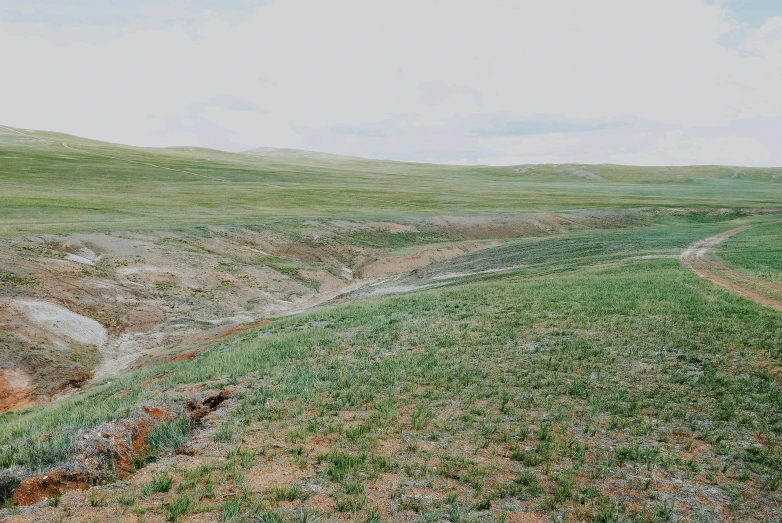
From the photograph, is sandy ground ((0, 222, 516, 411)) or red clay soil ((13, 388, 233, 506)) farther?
sandy ground ((0, 222, 516, 411))

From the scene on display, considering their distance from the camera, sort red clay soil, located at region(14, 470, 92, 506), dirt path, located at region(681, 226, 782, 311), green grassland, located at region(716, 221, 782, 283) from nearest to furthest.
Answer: red clay soil, located at region(14, 470, 92, 506), dirt path, located at region(681, 226, 782, 311), green grassland, located at region(716, 221, 782, 283)

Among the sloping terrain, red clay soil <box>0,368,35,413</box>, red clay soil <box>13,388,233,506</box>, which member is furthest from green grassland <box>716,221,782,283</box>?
red clay soil <box>0,368,35,413</box>

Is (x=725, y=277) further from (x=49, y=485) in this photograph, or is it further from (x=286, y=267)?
(x=286, y=267)

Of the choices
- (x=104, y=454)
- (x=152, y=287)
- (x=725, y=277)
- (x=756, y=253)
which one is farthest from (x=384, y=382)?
(x=756, y=253)

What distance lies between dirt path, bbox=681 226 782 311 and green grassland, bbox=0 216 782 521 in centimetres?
143

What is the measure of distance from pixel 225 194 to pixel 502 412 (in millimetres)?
79018

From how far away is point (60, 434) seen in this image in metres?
13.5

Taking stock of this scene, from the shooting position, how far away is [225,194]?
86.4 m

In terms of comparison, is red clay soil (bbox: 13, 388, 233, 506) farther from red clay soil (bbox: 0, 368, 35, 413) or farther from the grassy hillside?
the grassy hillside

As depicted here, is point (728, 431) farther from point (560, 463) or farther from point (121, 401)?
point (121, 401)

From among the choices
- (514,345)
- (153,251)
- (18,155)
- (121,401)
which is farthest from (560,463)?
(18,155)

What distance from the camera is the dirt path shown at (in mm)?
25081

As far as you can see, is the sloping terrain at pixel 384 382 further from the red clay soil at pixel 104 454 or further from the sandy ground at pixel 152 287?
the sandy ground at pixel 152 287

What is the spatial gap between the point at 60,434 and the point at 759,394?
1804 cm
